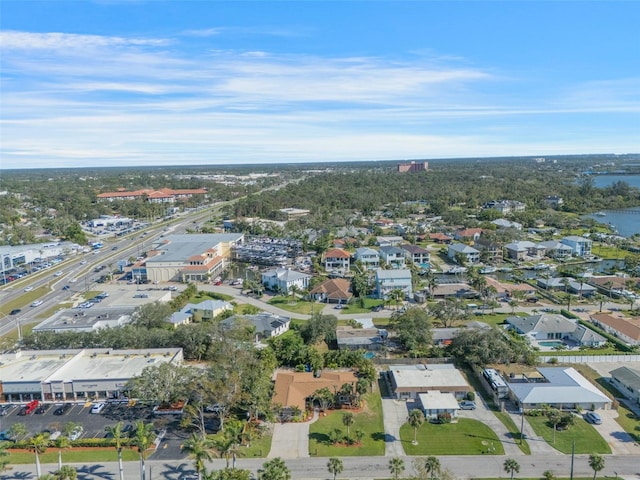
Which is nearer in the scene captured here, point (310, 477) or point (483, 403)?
point (310, 477)

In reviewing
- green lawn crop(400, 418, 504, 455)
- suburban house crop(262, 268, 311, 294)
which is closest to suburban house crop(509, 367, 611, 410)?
green lawn crop(400, 418, 504, 455)

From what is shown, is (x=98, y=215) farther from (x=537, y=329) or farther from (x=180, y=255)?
(x=537, y=329)

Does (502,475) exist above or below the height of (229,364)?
below

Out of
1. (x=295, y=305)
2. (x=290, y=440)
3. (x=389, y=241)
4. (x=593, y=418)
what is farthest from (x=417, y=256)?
(x=290, y=440)

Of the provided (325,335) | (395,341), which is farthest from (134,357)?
(395,341)

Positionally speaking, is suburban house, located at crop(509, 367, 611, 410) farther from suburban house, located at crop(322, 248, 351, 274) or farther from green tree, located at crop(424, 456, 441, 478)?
suburban house, located at crop(322, 248, 351, 274)

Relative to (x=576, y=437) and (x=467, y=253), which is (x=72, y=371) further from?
(x=467, y=253)

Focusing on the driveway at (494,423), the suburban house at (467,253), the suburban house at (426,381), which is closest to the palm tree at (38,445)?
the suburban house at (426,381)
